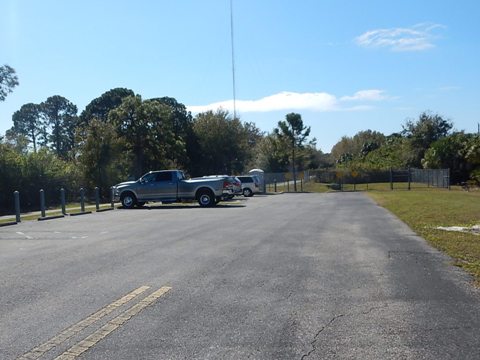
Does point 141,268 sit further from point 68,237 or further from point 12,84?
point 12,84

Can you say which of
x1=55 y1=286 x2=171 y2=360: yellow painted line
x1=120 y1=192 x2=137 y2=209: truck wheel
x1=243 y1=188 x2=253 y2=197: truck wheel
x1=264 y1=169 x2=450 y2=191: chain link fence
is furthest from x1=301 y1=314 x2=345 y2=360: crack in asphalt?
x1=264 y1=169 x2=450 y2=191: chain link fence

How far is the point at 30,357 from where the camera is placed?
14.9ft

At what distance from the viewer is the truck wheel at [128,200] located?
90.1 feet

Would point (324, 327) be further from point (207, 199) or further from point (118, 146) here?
point (118, 146)

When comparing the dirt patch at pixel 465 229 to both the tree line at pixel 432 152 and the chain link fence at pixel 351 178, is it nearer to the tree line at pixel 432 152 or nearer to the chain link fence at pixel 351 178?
the tree line at pixel 432 152

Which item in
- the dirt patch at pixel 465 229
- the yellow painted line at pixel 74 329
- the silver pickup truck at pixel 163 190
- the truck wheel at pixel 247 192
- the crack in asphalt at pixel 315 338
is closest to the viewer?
the crack in asphalt at pixel 315 338

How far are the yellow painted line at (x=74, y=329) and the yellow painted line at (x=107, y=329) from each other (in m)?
0.20

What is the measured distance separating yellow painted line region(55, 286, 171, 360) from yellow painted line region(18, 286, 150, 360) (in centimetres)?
20

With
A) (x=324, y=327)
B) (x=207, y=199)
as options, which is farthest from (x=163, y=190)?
(x=324, y=327)

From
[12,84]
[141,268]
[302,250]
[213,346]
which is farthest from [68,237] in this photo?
[12,84]

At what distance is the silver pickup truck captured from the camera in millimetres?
26984

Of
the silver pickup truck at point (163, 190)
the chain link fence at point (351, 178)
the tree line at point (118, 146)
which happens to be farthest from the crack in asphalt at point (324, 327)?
the chain link fence at point (351, 178)

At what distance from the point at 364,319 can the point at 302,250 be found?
4.81 meters

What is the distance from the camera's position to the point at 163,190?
27453 millimetres
